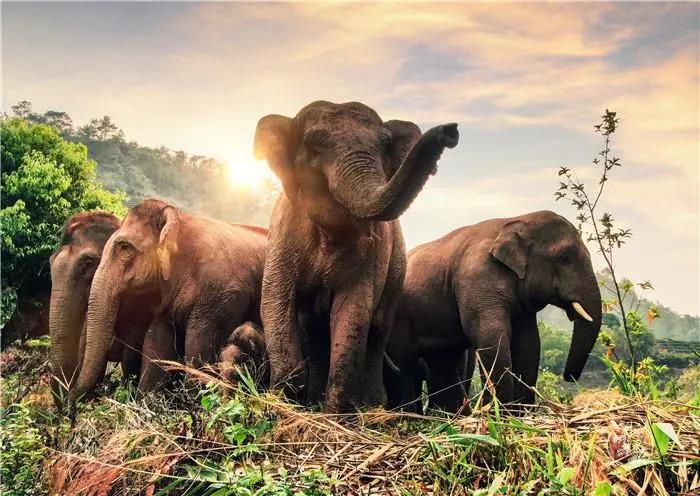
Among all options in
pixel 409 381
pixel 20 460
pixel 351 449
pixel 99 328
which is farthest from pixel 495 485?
pixel 409 381

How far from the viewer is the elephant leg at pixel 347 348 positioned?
529 centimetres

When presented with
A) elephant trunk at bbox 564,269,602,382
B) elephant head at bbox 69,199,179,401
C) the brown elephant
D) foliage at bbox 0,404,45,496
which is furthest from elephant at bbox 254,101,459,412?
elephant trunk at bbox 564,269,602,382

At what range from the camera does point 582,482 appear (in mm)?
3010

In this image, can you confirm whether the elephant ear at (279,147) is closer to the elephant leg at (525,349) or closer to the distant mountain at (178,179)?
the elephant leg at (525,349)

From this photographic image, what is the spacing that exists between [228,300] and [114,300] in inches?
46.1

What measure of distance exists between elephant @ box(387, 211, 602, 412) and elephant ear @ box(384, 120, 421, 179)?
2.88m

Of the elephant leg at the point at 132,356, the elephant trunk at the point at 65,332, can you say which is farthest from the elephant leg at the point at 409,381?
the elephant trunk at the point at 65,332

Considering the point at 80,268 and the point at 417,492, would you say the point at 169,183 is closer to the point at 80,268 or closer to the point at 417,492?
the point at 80,268

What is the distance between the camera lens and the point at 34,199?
50.6 ft

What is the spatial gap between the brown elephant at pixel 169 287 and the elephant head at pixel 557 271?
296cm

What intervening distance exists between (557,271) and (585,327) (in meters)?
0.69

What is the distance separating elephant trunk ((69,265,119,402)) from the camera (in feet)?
23.9

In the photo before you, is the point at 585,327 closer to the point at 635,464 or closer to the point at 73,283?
the point at 635,464

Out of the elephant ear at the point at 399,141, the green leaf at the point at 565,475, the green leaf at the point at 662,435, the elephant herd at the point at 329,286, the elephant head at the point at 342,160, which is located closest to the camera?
the green leaf at the point at 565,475
